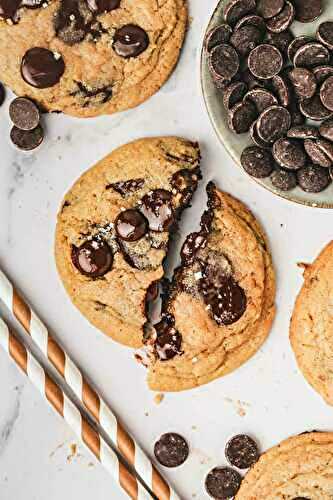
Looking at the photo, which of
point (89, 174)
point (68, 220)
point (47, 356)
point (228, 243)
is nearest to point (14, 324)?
point (47, 356)

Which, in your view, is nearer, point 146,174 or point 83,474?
point 146,174

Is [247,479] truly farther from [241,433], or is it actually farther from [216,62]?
[216,62]

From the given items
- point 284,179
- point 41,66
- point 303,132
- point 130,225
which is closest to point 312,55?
point 303,132

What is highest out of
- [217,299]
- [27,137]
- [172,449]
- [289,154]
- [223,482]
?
[27,137]

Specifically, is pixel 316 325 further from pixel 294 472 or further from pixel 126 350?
pixel 126 350

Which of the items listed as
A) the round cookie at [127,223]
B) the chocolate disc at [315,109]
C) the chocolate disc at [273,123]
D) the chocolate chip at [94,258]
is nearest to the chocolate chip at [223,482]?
the round cookie at [127,223]

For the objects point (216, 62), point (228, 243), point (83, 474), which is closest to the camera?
point (216, 62)

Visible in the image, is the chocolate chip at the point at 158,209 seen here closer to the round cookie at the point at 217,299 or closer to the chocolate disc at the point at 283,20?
the round cookie at the point at 217,299
